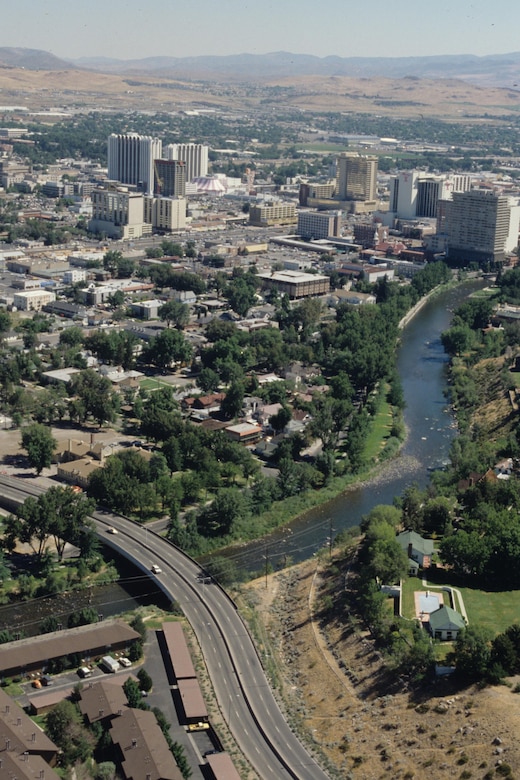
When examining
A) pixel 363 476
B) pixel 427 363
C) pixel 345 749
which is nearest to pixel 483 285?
pixel 427 363

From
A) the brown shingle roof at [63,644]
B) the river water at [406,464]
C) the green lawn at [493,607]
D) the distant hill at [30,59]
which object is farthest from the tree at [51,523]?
the distant hill at [30,59]

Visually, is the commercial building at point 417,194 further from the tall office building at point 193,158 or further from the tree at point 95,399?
the tree at point 95,399

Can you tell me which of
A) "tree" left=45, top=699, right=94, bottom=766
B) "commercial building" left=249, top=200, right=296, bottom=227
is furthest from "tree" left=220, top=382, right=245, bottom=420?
"commercial building" left=249, top=200, right=296, bottom=227

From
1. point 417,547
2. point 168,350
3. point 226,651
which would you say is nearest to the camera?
point 226,651

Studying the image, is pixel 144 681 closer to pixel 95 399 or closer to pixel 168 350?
pixel 95 399

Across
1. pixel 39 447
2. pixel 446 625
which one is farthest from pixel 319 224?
pixel 446 625

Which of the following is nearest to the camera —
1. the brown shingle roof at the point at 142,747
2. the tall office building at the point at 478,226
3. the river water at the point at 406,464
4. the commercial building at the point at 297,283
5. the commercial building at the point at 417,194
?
the brown shingle roof at the point at 142,747

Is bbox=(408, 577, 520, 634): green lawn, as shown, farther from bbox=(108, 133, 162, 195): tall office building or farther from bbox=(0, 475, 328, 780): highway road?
bbox=(108, 133, 162, 195): tall office building
